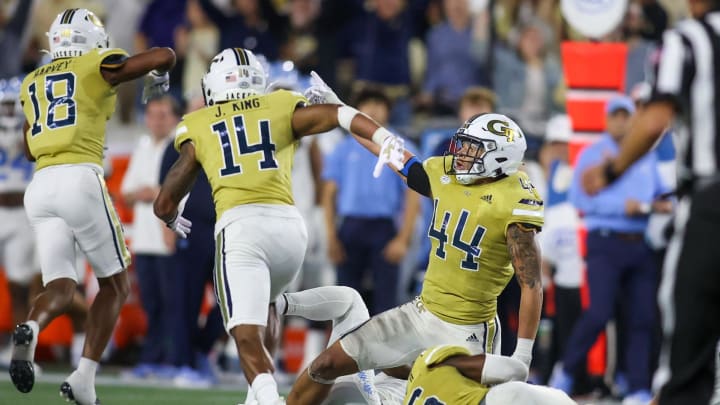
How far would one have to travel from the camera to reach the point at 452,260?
6480 mm

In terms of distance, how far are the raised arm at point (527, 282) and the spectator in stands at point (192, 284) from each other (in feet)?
14.1

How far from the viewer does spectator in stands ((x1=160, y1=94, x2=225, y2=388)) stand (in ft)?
33.6

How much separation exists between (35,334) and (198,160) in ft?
4.23

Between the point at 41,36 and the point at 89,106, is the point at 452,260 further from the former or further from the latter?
the point at 41,36

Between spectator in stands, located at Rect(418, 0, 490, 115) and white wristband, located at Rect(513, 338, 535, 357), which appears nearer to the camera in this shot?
white wristband, located at Rect(513, 338, 535, 357)

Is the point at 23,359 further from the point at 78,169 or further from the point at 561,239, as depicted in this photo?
the point at 561,239

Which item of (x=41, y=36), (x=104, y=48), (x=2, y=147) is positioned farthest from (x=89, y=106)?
(x=41, y=36)

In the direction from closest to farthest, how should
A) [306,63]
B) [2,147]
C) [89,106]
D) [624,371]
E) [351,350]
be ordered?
[351,350], [89,106], [624,371], [2,147], [306,63]

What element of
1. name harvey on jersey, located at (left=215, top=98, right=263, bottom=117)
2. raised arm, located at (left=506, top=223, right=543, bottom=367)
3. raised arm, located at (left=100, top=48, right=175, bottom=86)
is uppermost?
raised arm, located at (left=100, top=48, right=175, bottom=86)

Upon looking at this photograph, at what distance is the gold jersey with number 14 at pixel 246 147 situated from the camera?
6.94m

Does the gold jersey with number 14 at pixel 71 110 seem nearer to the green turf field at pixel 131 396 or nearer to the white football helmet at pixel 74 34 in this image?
the white football helmet at pixel 74 34

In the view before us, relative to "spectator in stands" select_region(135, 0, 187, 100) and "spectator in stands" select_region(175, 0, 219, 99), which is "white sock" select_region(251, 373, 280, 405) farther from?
"spectator in stands" select_region(135, 0, 187, 100)

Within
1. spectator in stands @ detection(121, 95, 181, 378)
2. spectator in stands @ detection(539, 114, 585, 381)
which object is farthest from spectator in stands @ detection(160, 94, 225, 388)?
spectator in stands @ detection(539, 114, 585, 381)

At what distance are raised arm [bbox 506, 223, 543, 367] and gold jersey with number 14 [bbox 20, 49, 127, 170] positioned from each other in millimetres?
2739
